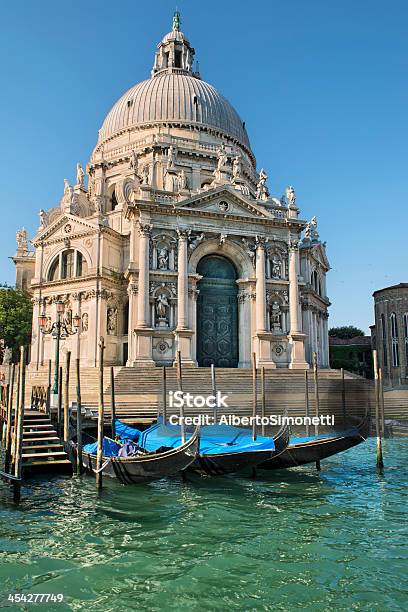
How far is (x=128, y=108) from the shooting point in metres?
35.4

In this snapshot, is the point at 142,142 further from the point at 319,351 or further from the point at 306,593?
the point at 306,593

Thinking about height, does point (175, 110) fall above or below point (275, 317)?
above

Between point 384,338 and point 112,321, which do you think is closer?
point 112,321

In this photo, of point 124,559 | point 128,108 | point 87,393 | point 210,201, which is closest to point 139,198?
point 210,201

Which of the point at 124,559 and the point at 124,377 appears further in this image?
the point at 124,377

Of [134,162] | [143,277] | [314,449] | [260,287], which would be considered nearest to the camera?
[314,449]

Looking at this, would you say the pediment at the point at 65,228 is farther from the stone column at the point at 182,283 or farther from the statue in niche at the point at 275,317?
the statue in niche at the point at 275,317

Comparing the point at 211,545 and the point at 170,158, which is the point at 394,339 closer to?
the point at 170,158

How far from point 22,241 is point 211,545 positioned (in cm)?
3117

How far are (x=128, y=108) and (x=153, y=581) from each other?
112 ft

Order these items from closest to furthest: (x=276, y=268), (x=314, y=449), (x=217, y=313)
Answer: (x=314, y=449) → (x=217, y=313) → (x=276, y=268)

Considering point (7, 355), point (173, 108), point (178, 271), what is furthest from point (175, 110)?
point (7, 355)

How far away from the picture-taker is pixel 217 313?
26.1 m

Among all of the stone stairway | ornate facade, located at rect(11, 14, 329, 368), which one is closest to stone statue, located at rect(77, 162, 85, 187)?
ornate facade, located at rect(11, 14, 329, 368)
